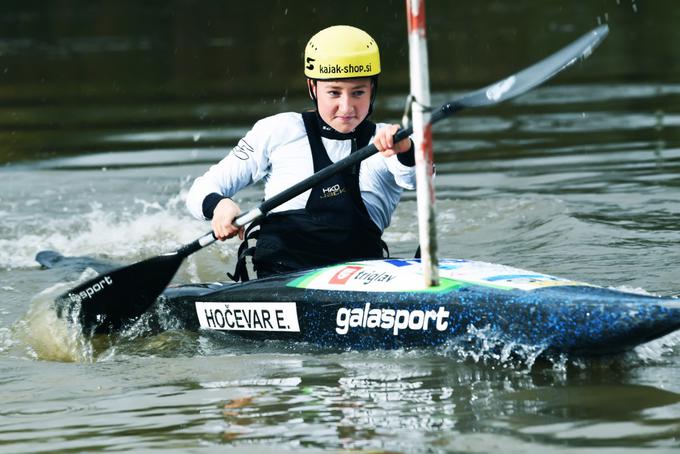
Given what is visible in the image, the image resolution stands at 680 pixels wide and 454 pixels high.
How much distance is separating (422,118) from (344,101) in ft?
3.79

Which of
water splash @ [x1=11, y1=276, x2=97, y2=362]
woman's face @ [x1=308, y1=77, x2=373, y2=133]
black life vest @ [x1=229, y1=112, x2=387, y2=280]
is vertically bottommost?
water splash @ [x1=11, y1=276, x2=97, y2=362]

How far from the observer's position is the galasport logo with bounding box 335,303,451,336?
579 centimetres

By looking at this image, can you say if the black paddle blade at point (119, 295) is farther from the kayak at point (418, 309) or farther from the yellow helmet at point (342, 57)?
the yellow helmet at point (342, 57)

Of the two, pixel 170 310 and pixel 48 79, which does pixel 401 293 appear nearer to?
pixel 170 310

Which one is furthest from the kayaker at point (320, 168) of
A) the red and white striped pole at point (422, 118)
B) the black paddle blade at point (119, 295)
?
the red and white striped pole at point (422, 118)

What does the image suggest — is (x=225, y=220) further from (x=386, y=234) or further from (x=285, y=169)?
(x=386, y=234)

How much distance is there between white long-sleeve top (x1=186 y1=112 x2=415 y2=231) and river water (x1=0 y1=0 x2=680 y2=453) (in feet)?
2.65

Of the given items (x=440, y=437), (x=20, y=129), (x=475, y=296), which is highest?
(x=20, y=129)

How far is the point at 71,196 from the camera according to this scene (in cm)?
1205

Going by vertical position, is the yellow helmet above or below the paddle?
above

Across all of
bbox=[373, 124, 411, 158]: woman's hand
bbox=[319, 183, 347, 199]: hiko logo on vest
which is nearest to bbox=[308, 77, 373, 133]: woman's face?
bbox=[319, 183, 347, 199]: hiko logo on vest

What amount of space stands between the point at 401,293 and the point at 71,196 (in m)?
6.78

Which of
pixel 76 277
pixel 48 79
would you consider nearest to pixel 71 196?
pixel 76 277

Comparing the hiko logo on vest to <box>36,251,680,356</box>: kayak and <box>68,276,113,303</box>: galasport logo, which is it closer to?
<box>36,251,680,356</box>: kayak
